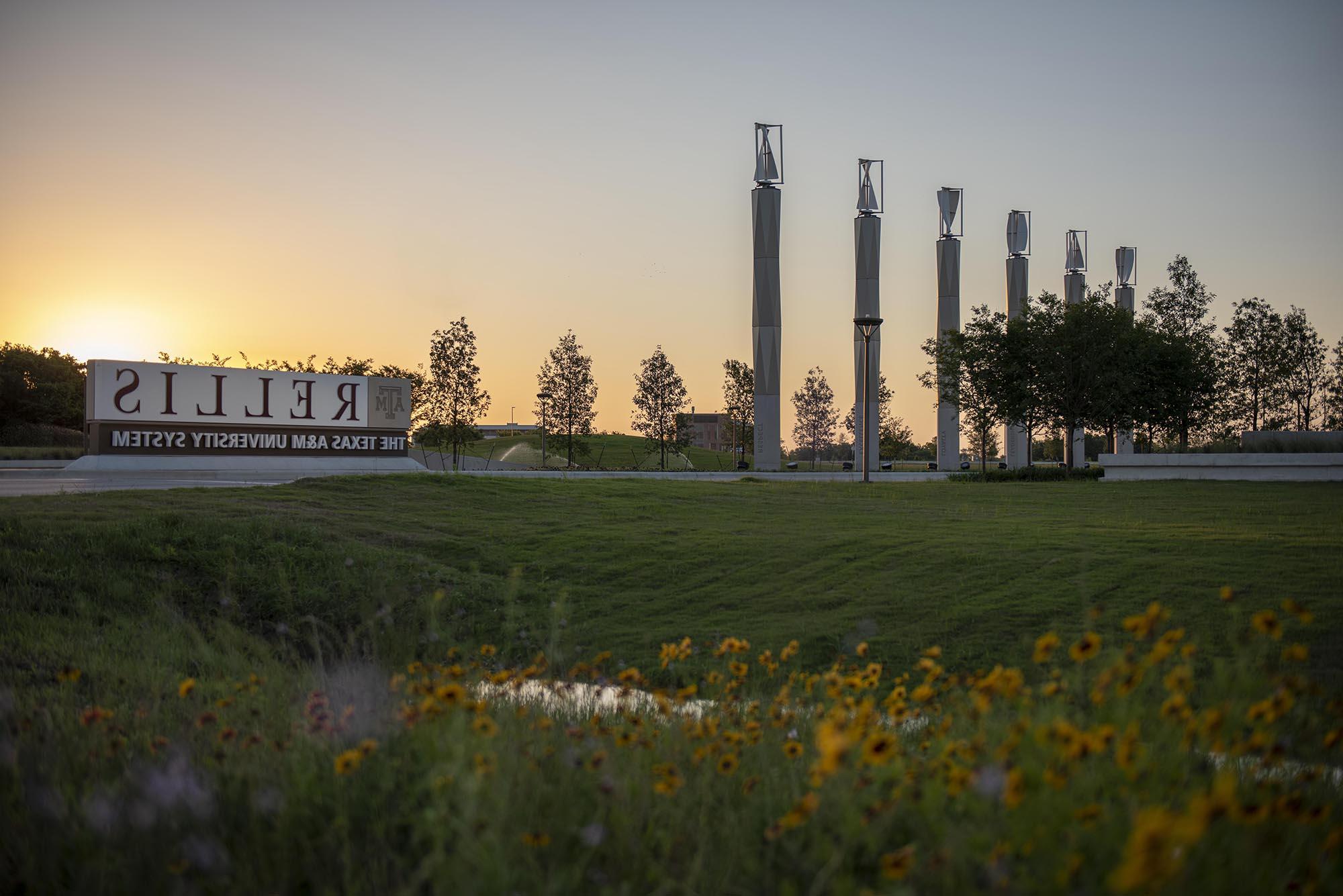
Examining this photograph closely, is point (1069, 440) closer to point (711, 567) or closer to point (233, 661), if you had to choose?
point (711, 567)

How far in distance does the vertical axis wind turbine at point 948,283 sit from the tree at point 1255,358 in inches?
504

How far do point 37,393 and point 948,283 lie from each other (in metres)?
53.3

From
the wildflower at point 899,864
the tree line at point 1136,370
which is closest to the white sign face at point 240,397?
the tree line at point 1136,370

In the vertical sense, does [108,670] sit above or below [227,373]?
below

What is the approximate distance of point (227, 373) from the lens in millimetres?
30844

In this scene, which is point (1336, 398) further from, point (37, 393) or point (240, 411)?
point (37, 393)

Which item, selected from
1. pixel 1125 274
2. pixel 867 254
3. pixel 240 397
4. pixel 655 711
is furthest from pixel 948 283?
pixel 655 711

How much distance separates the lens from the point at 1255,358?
132 feet

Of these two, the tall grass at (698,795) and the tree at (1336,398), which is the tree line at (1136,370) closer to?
the tree at (1336,398)

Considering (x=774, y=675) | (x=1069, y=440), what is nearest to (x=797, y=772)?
(x=774, y=675)

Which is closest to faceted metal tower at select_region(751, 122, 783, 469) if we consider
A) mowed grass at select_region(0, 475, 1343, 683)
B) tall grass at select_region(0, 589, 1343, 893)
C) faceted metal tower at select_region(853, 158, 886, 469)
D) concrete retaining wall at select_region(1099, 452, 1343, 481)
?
faceted metal tower at select_region(853, 158, 886, 469)

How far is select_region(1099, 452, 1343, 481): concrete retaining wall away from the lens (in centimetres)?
2583

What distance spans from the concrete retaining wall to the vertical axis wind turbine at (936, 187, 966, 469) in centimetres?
2158

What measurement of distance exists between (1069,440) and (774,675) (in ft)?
103
